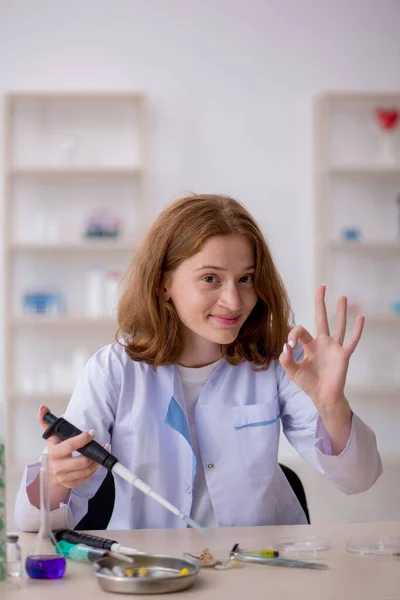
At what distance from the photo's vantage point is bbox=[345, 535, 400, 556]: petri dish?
4.44ft

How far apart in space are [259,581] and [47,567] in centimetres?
31

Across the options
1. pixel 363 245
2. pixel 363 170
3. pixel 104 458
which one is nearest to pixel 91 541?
pixel 104 458

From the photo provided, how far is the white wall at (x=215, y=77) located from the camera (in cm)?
440

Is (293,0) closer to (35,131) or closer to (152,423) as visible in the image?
(35,131)

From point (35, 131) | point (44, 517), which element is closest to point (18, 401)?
point (35, 131)

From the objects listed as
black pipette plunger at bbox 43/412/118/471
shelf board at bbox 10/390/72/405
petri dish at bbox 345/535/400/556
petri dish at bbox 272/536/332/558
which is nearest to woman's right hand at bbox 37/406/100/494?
black pipette plunger at bbox 43/412/118/471

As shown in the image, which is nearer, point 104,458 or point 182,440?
point 104,458

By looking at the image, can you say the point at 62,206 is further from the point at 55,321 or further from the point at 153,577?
the point at 153,577

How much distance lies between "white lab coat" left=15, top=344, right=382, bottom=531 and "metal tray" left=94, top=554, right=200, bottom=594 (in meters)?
0.54

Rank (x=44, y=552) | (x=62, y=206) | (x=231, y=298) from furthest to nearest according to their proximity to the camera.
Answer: (x=62, y=206) < (x=231, y=298) < (x=44, y=552)

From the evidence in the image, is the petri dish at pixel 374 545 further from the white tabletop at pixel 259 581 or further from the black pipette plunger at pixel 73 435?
the black pipette plunger at pixel 73 435

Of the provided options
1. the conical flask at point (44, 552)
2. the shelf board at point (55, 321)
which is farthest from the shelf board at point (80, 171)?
the conical flask at point (44, 552)

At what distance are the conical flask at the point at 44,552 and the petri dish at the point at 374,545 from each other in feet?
1.56

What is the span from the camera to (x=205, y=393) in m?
1.87
